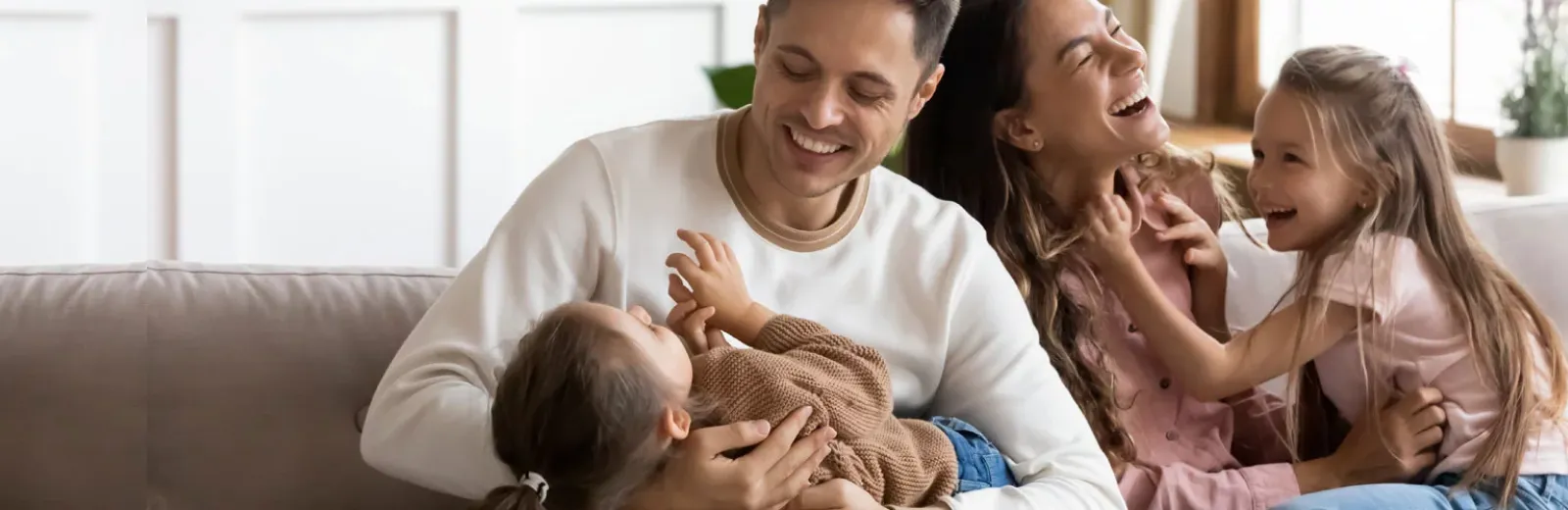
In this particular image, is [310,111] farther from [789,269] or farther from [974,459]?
[974,459]

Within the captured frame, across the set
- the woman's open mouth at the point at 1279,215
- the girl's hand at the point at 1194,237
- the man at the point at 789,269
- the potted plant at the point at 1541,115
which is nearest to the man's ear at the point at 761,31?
the man at the point at 789,269


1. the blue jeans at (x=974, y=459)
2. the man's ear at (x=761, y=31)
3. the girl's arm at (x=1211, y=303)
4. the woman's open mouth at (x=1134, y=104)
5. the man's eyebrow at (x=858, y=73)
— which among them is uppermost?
the man's ear at (x=761, y=31)

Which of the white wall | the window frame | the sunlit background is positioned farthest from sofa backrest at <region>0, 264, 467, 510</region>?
the window frame

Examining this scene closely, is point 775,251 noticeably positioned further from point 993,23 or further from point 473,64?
point 473,64

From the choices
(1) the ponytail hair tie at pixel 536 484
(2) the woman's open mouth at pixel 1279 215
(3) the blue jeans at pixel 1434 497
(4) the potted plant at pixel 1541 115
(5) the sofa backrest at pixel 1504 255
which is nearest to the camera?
(1) the ponytail hair tie at pixel 536 484

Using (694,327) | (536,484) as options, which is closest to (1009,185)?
(694,327)

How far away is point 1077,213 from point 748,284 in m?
0.61

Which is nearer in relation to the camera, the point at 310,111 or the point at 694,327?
the point at 694,327

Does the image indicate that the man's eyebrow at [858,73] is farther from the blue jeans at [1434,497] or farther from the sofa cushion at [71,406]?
the sofa cushion at [71,406]

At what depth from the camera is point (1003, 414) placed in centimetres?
179

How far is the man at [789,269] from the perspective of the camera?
1.54 m

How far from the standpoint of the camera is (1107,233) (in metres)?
2.05

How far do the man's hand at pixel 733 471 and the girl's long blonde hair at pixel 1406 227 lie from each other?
2.80 feet

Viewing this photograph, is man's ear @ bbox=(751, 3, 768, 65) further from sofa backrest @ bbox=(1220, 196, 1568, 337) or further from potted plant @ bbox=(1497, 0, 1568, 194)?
potted plant @ bbox=(1497, 0, 1568, 194)
